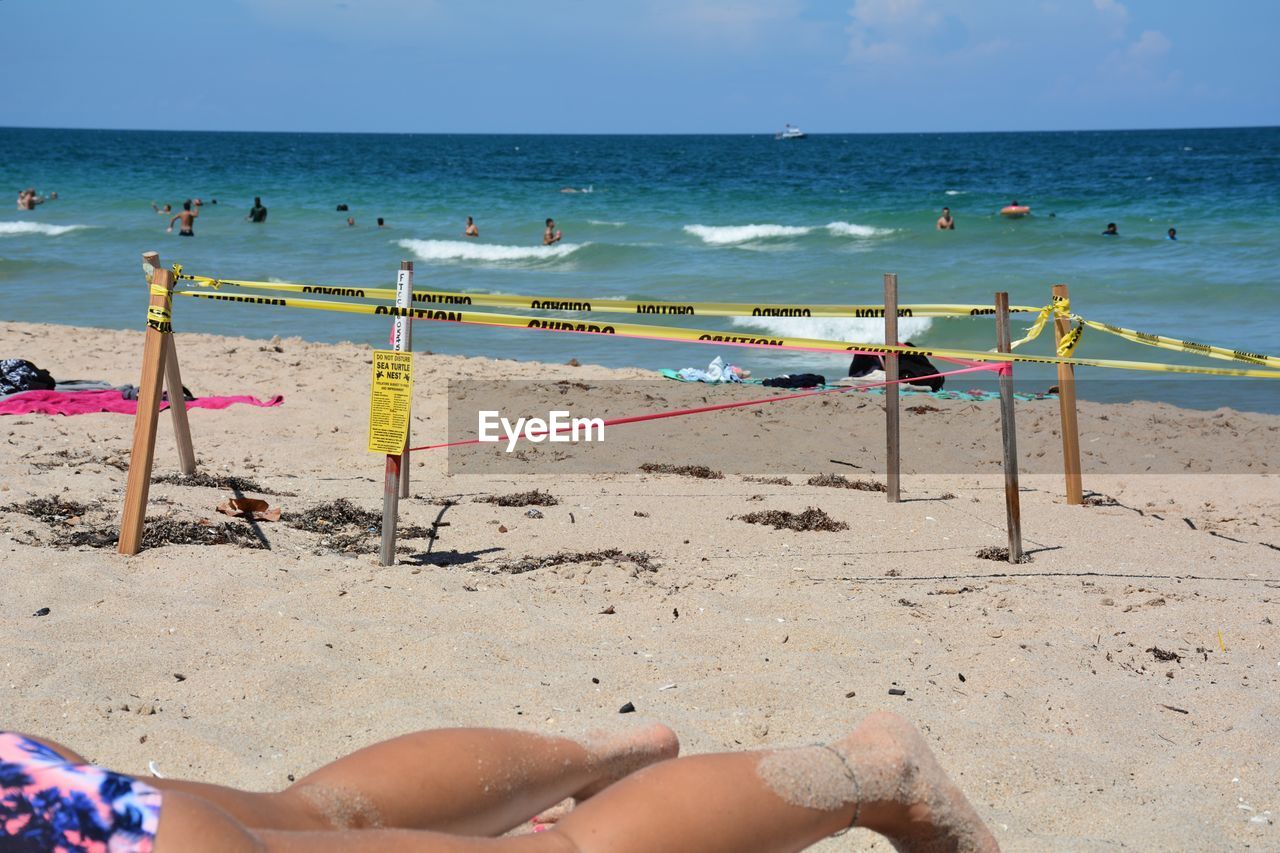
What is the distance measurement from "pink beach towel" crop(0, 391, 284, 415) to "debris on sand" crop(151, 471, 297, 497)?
1.78 meters

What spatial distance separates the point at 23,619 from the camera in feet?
13.4

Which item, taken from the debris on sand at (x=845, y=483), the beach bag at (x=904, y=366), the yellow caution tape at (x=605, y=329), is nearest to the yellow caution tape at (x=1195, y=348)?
the yellow caution tape at (x=605, y=329)

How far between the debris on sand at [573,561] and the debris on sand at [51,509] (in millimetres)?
1895

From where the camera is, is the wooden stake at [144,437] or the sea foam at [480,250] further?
the sea foam at [480,250]

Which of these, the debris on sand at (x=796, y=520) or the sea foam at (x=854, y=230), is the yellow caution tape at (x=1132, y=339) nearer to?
the debris on sand at (x=796, y=520)

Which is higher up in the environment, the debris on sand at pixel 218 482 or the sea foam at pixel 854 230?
the sea foam at pixel 854 230

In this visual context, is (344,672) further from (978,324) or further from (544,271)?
(544,271)

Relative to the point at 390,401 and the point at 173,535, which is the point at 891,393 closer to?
the point at 390,401

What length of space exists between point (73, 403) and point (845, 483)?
17.6 ft

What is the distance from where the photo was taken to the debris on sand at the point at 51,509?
5.26 metres

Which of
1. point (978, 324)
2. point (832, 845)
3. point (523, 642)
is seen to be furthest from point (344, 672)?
point (978, 324)

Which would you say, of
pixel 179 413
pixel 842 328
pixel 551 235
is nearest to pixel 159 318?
pixel 179 413

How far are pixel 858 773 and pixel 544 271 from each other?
72.4 feet

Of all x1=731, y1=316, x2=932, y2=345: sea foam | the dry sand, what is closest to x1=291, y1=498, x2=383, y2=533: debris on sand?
the dry sand
